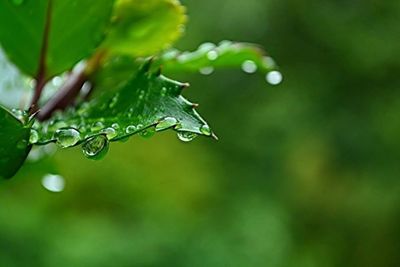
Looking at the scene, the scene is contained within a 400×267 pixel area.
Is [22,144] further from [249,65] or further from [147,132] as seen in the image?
[249,65]

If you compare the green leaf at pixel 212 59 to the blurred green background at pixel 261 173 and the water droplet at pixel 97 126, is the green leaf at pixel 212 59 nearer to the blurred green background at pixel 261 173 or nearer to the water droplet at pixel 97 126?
the water droplet at pixel 97 126

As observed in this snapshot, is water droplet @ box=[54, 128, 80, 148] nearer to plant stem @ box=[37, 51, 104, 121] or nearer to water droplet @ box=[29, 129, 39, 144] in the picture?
water droplet @ box=[29, 129, 39, 144]

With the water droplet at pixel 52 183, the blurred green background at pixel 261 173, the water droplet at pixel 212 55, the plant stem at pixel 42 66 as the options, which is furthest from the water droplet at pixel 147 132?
the blurred green background at pixel 261 173

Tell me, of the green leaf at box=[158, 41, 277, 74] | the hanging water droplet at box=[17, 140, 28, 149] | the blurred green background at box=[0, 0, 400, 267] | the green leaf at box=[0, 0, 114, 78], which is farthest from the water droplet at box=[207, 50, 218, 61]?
the blurred green background at box=[0, 0, 400, 267]

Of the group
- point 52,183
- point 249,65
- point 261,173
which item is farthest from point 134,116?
point 261,173

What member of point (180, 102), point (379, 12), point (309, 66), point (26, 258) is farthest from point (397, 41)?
point (180, 102)

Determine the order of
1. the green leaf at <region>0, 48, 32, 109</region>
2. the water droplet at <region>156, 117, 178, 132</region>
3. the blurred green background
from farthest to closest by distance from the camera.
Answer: the blurred green background < the green leaf at <region>0, 48, 32, 109</region> < the water droplet at <region>156, 117, 178, 132</region>
